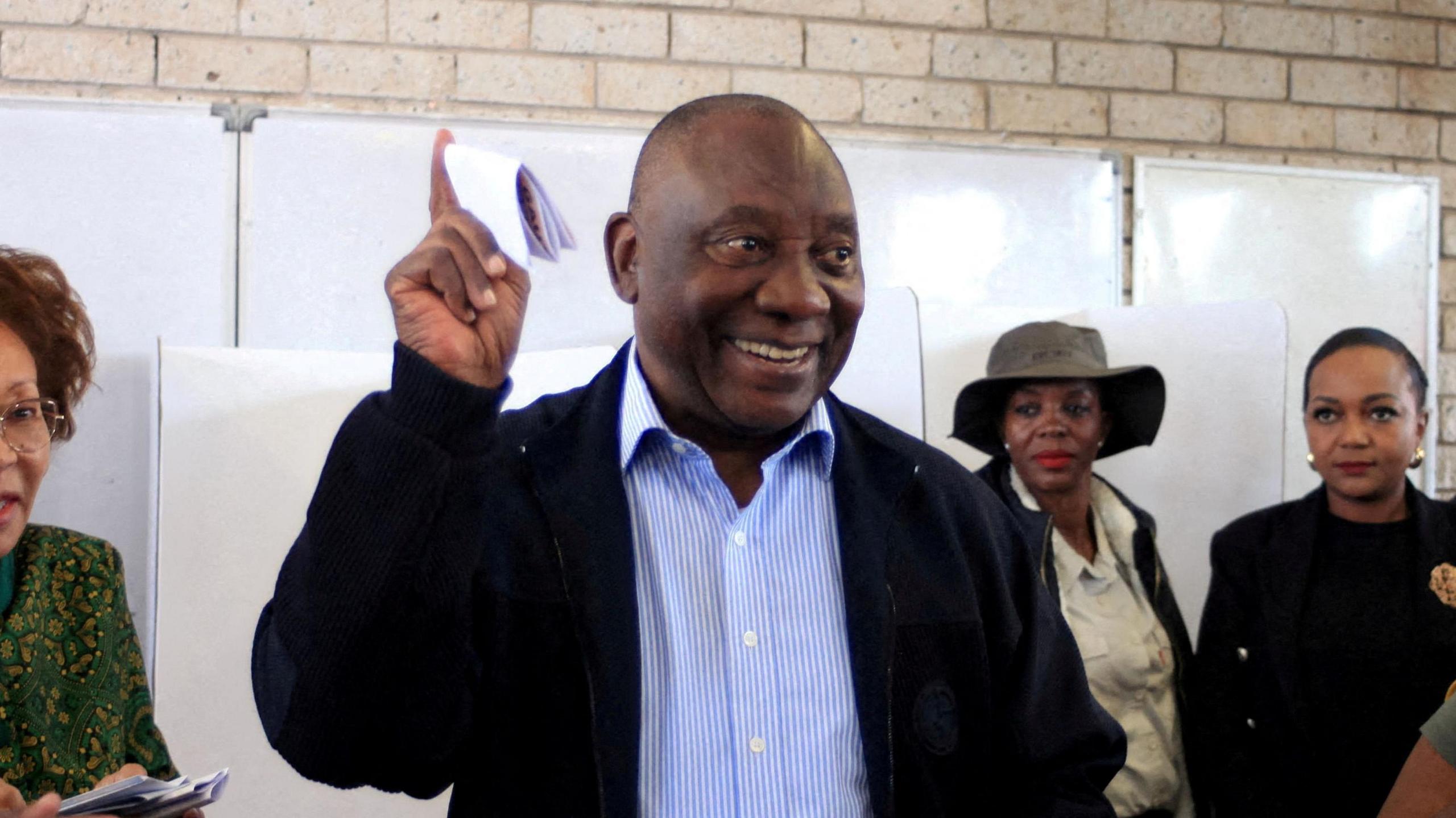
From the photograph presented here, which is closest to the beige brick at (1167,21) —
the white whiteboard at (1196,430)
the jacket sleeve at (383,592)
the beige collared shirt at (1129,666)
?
the white whiteboard at (1196,430)

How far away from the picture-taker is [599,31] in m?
3.36

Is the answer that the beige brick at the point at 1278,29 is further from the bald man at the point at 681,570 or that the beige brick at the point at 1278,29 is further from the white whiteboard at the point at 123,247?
the bald man at the point at 681,570

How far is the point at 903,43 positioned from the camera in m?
3.56

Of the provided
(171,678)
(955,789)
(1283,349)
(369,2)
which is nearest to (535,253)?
(955,789)

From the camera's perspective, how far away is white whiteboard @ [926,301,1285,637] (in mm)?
3287

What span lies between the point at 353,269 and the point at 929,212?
1.46 m

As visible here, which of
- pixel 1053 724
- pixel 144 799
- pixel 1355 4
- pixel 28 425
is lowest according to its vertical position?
pixel 144 799

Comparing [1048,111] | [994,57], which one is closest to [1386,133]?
[1048,111]

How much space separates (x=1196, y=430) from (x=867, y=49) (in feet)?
4.26

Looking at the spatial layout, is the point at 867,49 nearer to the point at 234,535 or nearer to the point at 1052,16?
the point at 1052,16

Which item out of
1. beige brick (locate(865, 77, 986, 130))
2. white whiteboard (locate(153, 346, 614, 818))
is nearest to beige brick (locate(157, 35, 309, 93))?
white whiteboard (locate(153, 346, 614, 818))

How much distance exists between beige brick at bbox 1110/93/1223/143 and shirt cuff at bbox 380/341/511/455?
3.03m

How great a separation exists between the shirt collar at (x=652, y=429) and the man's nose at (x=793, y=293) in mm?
110

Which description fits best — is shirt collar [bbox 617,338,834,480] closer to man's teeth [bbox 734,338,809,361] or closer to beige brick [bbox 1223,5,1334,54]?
man's teeth [bbox 734,338,809,361]
